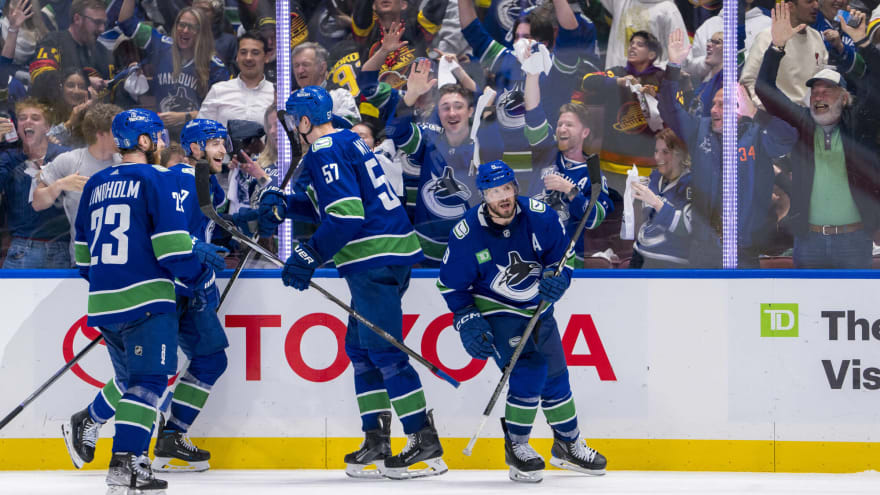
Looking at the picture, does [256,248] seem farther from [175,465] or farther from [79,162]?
[79,162]

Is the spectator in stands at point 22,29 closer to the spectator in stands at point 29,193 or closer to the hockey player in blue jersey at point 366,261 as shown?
the spectator in stands at point 29,193

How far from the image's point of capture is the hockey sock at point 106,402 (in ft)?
12.5

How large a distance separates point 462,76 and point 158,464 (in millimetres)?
2026

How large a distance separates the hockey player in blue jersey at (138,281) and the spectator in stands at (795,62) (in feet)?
7.68

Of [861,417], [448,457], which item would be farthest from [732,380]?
[448,457]

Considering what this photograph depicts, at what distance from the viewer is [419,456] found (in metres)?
3.80

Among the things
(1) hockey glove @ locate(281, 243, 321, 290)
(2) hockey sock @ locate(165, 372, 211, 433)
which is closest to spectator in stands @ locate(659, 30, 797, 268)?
(1) hockey glove @ locate(281, 243, 321, 290)

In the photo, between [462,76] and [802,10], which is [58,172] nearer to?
[462,76]

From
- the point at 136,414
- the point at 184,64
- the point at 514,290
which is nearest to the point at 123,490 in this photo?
the point at 136,414

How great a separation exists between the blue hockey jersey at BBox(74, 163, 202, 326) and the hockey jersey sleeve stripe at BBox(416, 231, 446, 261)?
119 cm

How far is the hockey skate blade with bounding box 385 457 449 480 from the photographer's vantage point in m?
3.84

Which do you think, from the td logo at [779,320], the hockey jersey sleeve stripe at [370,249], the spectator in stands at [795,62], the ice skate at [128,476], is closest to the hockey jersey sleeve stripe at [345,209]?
the hockey jersey sleeve stripe at [370,249]

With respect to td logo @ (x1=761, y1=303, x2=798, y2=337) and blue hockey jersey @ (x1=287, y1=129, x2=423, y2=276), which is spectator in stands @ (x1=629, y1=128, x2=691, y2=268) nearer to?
td logo @ (x1=761, y1=303, x2=798, y2=337)

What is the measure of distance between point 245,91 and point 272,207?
79 centimetres
